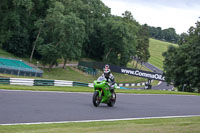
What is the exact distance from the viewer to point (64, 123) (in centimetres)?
1111

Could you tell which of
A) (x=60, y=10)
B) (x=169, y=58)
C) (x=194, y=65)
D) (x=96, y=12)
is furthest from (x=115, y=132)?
(x=96, y=12)

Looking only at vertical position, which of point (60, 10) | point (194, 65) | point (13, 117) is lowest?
point (13, 117)

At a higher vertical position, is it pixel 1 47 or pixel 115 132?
pixel 1 47

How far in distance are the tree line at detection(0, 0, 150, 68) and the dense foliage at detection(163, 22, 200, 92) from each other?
23.5 m

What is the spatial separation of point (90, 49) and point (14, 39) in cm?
2323

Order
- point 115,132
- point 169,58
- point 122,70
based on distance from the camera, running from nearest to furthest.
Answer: point 115,132 → point 169,58 → point 122,70

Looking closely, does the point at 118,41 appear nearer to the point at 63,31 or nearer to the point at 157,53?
the point at 63,31

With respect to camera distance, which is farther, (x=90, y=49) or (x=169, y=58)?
(x=90, y=49)

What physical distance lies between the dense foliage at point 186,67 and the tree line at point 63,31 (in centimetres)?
2346

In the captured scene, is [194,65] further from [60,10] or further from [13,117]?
[13,117]

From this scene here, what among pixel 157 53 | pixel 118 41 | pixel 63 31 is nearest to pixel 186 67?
pixel 63 31

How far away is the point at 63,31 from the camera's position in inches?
2667

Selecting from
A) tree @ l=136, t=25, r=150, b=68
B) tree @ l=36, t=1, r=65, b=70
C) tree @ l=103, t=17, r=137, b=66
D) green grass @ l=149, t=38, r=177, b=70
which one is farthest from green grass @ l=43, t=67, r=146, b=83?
green grass @ l=149, t=38, r=177, b=70

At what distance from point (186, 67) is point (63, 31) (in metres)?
27.6
